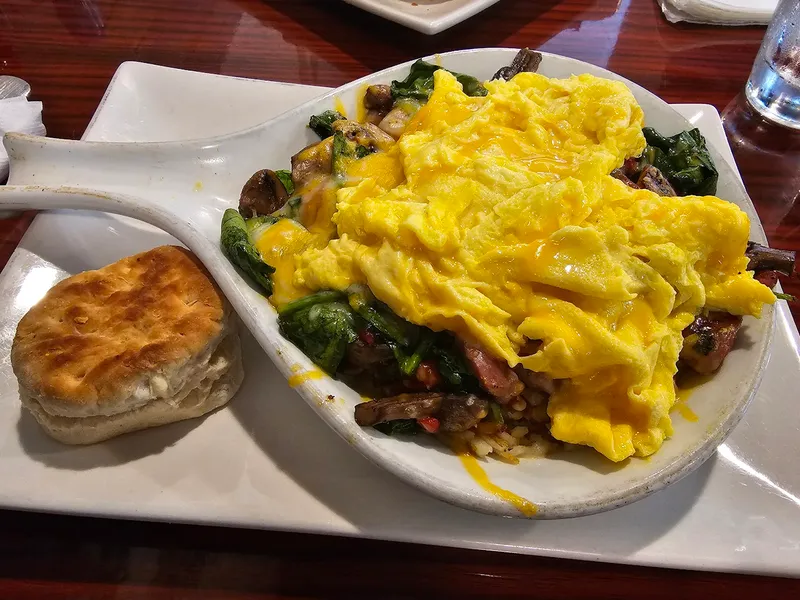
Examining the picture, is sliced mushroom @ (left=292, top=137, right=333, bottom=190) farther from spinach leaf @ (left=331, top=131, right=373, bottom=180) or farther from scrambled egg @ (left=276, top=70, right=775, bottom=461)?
scrambled egg @ (left=276, top=70, right=775, bottom=461)

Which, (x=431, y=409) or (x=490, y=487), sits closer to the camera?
(x=490, y=487)

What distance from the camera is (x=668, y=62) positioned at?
12.7ft

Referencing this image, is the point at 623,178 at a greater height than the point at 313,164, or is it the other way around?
the point at 623,178

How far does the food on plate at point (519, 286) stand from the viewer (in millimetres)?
1689

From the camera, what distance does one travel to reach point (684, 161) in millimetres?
2328

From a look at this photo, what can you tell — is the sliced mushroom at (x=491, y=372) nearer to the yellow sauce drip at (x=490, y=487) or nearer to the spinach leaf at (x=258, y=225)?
the yellow sauce drip at (x=490, y=487)

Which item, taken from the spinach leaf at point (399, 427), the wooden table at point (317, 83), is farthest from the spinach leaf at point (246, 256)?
the wooden table at point (317, 83)

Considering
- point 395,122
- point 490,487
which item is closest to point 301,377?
point 490,487

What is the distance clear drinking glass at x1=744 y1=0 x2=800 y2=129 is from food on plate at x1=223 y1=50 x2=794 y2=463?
1.95 metres

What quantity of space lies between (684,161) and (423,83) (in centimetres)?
116

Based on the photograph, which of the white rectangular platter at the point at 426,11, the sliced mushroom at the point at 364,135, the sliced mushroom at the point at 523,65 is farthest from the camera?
the white rectangular platter at the point at 426,11

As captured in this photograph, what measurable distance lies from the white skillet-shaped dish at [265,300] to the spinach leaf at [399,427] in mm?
35

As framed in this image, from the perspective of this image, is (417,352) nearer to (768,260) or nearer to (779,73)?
(768,260)

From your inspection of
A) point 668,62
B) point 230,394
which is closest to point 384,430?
point 230,394
